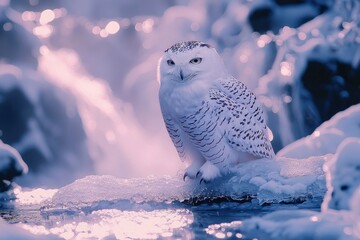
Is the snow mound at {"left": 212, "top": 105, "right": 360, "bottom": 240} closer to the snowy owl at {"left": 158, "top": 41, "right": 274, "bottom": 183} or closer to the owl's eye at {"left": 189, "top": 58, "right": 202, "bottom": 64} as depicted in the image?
the snowy owl at {"left": 158, "top": 41, "right": 274, "bottom": 183}

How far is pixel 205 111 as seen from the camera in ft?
10.9

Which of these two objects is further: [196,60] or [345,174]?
[196,60]

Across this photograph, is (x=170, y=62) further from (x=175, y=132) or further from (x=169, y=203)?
(x=169, y=203)

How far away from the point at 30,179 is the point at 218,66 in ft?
11.5

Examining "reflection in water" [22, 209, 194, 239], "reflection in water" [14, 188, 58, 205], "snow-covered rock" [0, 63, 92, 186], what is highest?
"snow-covered rock" [0, 63, 92, 186]

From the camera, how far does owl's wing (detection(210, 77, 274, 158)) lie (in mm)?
3449

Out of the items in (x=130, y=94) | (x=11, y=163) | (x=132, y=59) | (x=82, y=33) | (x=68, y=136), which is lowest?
(x=11, y=163)

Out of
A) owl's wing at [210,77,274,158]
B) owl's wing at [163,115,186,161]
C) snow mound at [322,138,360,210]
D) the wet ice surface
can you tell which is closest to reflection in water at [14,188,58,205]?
the wet ice surface

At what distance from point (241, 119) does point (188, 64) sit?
0.47 metres

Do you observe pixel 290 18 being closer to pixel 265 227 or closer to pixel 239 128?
pixel 239 128

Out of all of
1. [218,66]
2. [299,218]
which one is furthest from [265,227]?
[218,66]

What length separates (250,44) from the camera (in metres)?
7.78

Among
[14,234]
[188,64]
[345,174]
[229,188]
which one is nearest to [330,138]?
[229,188]

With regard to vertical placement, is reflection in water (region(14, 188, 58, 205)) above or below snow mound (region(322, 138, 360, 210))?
above
